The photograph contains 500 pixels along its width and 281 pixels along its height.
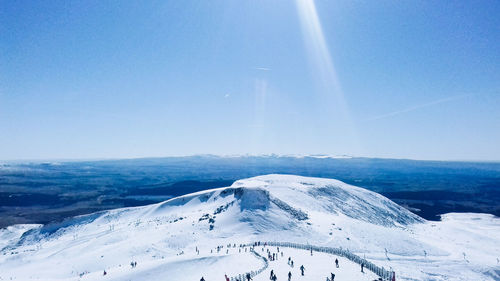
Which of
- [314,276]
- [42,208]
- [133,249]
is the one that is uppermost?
[314,276]

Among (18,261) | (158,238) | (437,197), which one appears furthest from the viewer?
(437,197)

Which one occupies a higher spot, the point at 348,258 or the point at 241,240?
the point at 348,258

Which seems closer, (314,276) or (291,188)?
(314,276)

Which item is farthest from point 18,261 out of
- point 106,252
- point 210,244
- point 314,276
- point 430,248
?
point 430,248

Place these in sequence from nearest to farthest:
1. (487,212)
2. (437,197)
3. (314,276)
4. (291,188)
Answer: (314,276) < (291,188) < (487,212) < (437,197)

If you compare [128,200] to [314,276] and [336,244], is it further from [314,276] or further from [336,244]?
[314,276]

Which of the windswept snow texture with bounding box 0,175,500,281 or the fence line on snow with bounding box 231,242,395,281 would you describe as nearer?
the fence line on snow with bounding box 231,242,395,281

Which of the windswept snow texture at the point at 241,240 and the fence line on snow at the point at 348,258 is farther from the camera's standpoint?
the windswept snow texture at the point at 241,240

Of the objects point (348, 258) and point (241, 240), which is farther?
point (241, 240)
